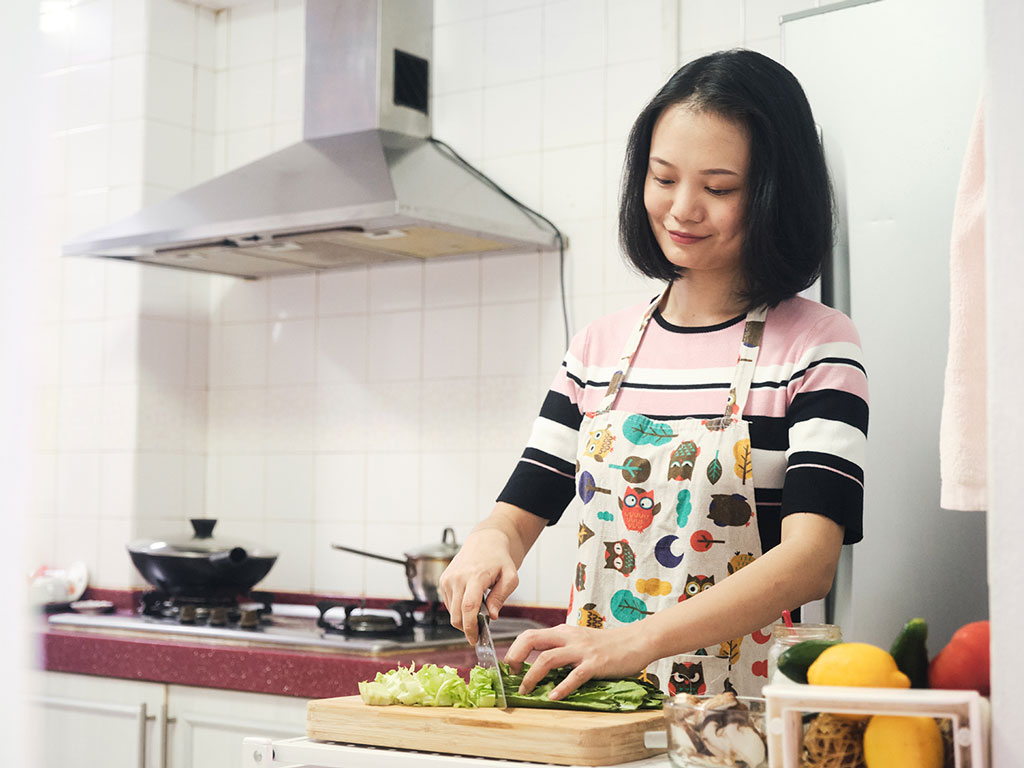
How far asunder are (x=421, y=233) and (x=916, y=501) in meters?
1.22

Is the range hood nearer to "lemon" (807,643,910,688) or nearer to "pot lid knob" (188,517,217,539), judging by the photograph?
"pot lid knob" (188,517,217,539)

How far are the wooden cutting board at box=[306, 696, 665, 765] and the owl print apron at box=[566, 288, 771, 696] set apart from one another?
0.88 feet

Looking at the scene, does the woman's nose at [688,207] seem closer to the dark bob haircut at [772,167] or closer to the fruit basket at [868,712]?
the dark bob haircut at [772,167]

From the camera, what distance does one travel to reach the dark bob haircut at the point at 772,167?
4.20 feet

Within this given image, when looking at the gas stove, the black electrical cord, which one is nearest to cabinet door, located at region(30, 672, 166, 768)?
the gas stove

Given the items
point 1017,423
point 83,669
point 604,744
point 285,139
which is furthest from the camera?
point 285,139

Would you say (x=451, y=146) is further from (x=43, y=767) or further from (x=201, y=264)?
(x=43, y=767)

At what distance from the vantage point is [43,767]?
8.31 ft

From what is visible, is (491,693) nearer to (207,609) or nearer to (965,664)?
(965,664)

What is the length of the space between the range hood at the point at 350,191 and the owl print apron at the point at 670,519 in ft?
3.35

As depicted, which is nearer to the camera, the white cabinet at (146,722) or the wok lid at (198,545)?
the white cabinet at (146,722)

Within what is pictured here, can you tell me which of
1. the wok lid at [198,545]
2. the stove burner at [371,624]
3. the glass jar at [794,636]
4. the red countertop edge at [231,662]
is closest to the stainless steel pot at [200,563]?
the wok lid at [198,545]

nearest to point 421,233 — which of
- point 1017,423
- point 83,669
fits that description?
point 83,669

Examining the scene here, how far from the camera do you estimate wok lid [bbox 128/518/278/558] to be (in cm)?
260
